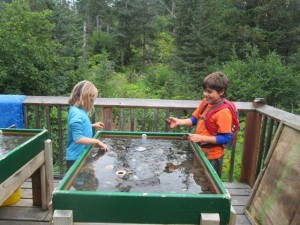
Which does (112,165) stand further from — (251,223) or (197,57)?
(197,57)

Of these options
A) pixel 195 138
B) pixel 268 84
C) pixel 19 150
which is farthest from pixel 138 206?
pixel 268 84

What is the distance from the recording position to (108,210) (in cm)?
141

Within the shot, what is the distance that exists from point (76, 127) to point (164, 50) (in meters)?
25.9

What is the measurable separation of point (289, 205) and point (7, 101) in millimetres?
2827

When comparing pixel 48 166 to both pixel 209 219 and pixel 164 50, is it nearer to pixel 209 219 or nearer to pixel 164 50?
pixel 209 219

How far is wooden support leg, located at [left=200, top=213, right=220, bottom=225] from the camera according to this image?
1.41 metres

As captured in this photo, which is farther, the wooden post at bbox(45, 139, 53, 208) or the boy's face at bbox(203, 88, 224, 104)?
the wooden post at bbox(45, 139, 53, 208)

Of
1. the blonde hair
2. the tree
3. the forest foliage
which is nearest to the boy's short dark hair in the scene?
the blonde hair

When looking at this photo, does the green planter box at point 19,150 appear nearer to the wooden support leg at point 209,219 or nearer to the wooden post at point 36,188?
the wooden post at point 36,188

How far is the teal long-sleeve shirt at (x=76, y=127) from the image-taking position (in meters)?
2.34

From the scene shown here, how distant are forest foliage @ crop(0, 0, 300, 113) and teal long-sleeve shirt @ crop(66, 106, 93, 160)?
26.2 ft

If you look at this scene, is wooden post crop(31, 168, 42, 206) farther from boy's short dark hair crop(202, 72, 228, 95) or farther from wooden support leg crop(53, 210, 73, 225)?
boy's short dark hair crop(202, 72, 228, 95)

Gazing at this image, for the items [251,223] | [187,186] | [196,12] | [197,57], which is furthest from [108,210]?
[196,12]

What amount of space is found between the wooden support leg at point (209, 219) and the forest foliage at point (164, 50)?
373 inches
